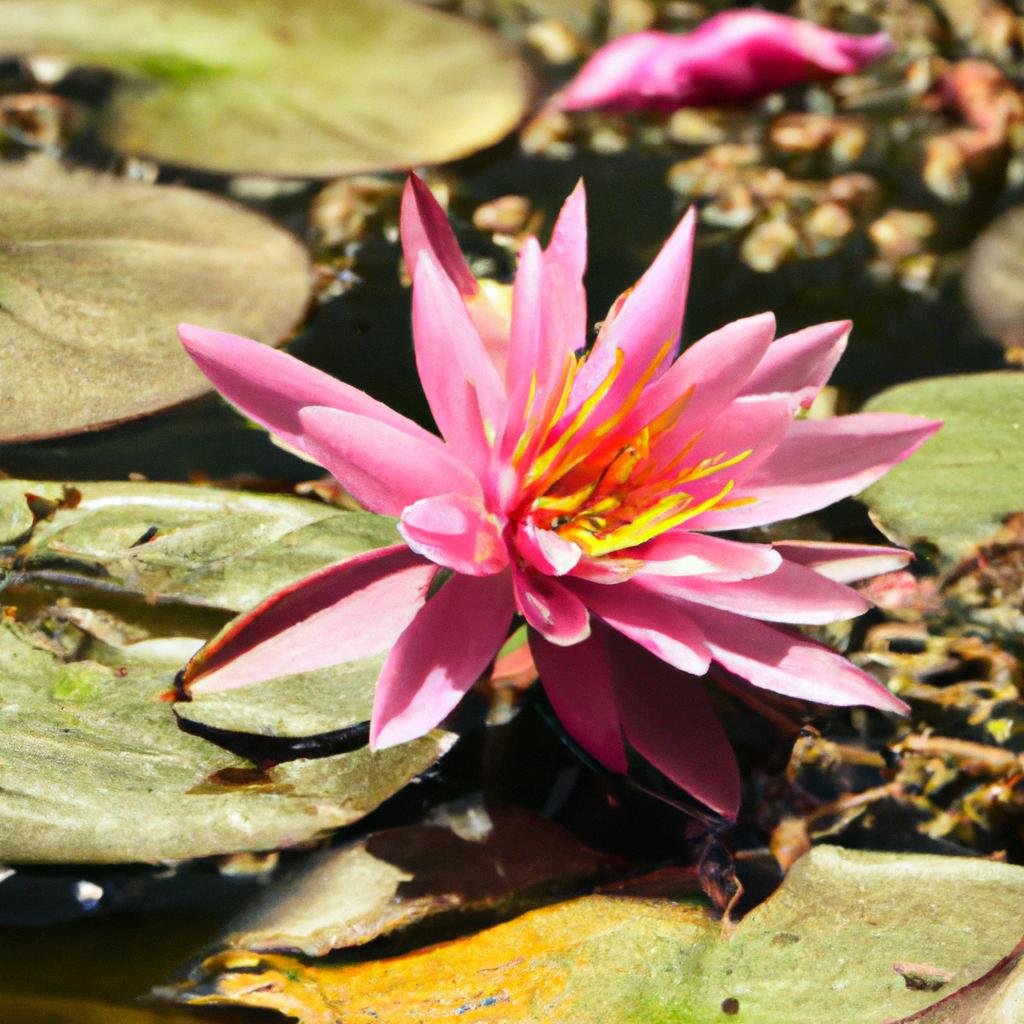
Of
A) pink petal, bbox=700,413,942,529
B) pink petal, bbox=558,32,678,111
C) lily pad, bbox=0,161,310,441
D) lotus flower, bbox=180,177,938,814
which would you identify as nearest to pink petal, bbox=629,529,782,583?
lotus flower, bbox=180,177,938,814

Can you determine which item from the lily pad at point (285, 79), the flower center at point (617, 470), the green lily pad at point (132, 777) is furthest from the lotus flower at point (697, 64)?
the green lily pad at point (132, 777)

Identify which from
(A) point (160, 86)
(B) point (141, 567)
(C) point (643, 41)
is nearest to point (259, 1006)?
(B) point (141, 567)

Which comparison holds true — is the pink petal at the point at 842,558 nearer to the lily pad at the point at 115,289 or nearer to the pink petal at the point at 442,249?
the pink petal at the point at 442,249

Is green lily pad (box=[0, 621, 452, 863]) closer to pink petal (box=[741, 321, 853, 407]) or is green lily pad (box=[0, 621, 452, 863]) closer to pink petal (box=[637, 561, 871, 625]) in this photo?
pink petal (box=[637, 561, 871, 625])

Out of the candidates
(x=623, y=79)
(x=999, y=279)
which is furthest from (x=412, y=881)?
(x=623, y=79)

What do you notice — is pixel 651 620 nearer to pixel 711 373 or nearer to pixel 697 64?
pixel 711 373

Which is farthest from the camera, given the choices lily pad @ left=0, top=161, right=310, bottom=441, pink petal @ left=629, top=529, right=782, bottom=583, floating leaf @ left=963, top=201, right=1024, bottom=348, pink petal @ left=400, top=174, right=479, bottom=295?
floating leaf @ left=963, top=201, right=1024, bottom=348
